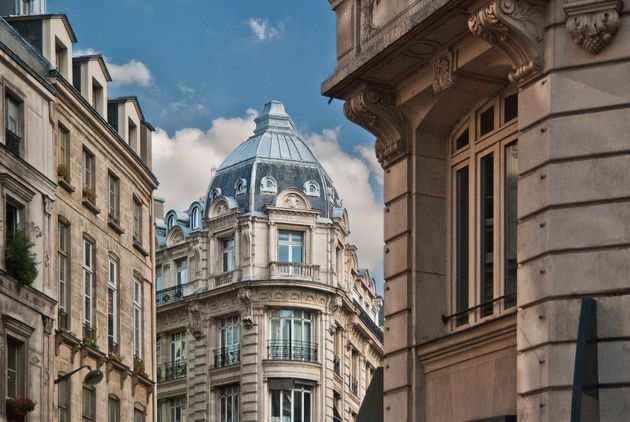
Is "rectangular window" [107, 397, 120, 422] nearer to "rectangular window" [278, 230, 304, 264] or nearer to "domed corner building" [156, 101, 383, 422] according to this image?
"domed corner building" [156, 101, 383, 422]

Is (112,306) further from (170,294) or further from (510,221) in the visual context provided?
(170,294)

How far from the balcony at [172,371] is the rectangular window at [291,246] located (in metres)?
7.42

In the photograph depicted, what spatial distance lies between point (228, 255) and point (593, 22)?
6193 cm

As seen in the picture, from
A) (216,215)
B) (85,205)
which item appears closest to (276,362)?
(216,215)

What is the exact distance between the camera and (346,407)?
79.4 m

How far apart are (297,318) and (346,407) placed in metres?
6.93

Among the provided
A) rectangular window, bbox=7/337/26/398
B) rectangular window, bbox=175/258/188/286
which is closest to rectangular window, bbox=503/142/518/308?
rectangular window, bbox=7/337/26/398

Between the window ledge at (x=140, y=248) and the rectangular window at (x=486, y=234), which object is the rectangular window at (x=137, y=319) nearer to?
the window ledge at (x=140, y=248)

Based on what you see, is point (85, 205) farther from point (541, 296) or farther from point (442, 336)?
point (541, 296)

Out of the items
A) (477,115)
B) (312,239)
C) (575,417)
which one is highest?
(312,239)

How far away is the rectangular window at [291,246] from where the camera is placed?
75.9m

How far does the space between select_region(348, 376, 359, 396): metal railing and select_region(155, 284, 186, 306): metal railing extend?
370 inches

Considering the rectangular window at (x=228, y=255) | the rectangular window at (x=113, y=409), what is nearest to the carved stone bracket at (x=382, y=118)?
the rectangular window at (x=113, y=409)

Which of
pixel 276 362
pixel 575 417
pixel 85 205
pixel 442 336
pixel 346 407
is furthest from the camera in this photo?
pixel 346 407
